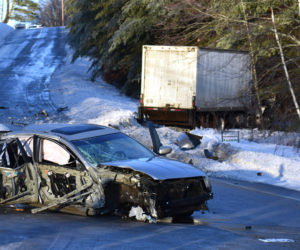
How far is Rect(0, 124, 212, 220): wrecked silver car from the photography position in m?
7.33

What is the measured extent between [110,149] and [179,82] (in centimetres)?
1416

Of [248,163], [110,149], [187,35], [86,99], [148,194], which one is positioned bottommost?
[248,163]

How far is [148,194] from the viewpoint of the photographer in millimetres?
7184

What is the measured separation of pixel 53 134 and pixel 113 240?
2639mm

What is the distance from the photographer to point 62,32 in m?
74.6

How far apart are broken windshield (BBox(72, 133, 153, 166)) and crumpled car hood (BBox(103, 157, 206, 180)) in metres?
0.26

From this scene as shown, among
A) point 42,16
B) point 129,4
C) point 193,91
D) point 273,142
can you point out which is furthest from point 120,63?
point 42,16

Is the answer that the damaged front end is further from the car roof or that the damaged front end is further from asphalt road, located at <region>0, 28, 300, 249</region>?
the car roof

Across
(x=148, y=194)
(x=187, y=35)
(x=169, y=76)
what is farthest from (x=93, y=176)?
(x=169, y=76)

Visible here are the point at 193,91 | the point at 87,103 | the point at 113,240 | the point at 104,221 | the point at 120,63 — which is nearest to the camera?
the point at 113,240

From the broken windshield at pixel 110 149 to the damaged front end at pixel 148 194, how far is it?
0.41 meters

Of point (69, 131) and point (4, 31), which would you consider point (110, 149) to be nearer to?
point (69, 131)

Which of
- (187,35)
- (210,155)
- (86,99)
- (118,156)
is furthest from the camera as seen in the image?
(86,99)

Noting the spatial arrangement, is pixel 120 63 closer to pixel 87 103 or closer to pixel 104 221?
pixel 87 103
